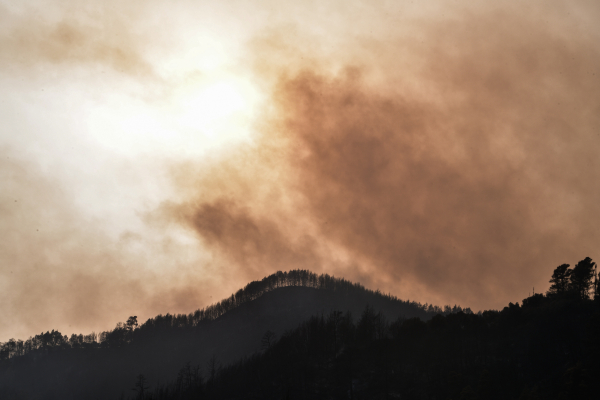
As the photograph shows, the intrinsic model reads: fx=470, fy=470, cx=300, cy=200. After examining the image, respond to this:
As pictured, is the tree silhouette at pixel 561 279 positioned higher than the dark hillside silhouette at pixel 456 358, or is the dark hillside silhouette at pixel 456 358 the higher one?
the tree silhouette at pixel 561 279

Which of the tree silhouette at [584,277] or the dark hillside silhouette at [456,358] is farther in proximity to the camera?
→ the tree silhouette at [584,277]

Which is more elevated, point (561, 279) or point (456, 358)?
point (561, 279)

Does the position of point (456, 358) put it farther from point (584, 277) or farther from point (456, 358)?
point (584, 277)

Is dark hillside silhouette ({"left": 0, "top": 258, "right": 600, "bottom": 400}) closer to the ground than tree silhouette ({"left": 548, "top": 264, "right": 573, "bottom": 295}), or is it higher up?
closer to the ground

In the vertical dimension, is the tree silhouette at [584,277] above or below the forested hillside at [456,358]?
above

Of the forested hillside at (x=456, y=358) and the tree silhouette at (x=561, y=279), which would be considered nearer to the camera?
the forested hillside at (x=456, y=358)

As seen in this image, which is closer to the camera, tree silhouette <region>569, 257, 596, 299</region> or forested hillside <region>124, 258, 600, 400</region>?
forested hillside <region>124, 258, 600, 400</region>

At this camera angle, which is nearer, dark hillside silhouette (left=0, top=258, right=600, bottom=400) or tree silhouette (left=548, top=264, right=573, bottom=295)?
dark hillside silhouette (left=0, top=258, right=600, bottom=400)

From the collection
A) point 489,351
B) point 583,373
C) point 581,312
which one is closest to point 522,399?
point 583,373

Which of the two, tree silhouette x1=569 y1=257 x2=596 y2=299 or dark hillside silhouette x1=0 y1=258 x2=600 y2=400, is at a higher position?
tree silhouette x1=569 y1=257 x2=596 y2=299

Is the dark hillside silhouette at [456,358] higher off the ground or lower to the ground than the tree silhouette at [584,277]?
lower

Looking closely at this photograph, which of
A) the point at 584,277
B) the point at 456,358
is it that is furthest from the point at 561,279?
the point at 456,358

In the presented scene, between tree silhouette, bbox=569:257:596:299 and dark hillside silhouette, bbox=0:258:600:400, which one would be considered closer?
dark hillside silhouette, bbox=0:258:600:400

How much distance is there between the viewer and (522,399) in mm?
100312
